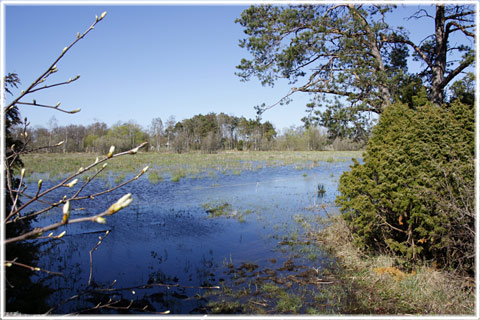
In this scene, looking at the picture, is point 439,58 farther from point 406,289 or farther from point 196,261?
point 196,261

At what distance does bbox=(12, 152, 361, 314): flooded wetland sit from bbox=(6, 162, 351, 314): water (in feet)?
0.07

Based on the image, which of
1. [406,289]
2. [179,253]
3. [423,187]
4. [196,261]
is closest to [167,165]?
[179,253]

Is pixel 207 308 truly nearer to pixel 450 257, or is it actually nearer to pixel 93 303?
pixel 93 303

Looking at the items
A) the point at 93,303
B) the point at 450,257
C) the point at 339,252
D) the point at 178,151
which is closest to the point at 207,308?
the point at 93,303

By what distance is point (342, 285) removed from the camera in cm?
554

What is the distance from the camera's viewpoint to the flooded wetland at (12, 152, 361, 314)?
4977 millimetres

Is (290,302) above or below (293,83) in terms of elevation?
below

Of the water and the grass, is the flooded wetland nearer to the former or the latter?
the water

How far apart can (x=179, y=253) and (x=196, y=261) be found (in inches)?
28.2

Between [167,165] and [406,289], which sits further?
[167,165]

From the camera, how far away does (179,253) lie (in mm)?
7594

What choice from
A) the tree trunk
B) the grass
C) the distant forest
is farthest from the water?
the distant forest

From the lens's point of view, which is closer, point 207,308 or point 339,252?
point 207,308

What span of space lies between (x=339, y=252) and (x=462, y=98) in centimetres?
424
